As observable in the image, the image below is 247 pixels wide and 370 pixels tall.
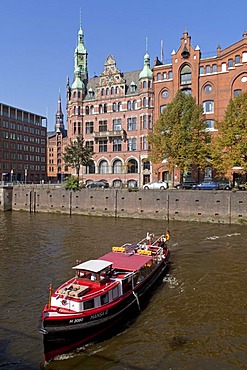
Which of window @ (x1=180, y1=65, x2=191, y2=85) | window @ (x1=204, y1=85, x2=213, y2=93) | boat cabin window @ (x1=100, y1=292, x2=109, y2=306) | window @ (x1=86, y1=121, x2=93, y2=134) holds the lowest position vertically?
boat cabin window @ (x1=100, y1=292, x2=109, y2=306)

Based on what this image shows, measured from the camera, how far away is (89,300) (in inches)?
609

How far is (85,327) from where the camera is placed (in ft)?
48.8

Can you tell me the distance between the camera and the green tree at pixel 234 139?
165ft

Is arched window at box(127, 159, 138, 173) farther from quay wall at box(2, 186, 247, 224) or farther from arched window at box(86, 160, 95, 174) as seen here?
quay wall at box(2, 186, 247, 224)

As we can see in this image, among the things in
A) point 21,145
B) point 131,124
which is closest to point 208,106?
point 131,124

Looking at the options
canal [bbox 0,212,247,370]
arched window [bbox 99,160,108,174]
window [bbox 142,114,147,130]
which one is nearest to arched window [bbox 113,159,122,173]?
arched window [bbox 99,160,108,174]

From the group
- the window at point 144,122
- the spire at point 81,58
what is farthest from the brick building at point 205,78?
the spire at point 81,58

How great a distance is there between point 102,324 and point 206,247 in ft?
65.3

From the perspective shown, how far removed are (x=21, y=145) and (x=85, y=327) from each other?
113667mm

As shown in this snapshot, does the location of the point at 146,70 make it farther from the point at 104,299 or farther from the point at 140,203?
the point at 104,299

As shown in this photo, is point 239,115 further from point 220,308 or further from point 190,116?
point 220,308

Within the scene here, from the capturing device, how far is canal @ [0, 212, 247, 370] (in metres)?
14.1

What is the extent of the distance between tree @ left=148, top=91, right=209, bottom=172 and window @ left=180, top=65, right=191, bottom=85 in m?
12.7

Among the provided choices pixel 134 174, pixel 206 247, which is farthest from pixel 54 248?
pixel 134 174
